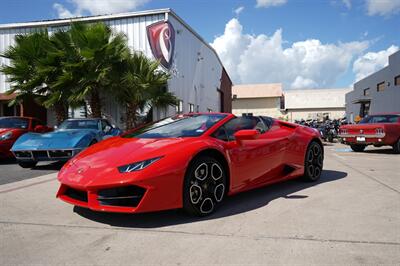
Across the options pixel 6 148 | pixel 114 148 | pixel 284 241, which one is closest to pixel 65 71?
pixel 6 148

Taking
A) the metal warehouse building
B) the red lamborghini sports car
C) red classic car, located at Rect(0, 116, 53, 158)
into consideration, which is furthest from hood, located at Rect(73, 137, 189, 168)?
the metal warehouse building

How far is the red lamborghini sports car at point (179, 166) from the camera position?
352cm

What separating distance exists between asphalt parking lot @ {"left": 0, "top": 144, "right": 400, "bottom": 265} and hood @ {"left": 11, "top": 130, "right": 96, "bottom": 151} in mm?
2536

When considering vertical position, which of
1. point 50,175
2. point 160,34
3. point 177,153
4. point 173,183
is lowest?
point 50,175

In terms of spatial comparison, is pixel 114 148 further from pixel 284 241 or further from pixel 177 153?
pixel 284 241

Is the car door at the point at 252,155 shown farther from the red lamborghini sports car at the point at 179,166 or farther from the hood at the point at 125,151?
the hood at the point at 125,151

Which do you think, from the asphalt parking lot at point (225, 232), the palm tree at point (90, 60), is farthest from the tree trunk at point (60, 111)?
the asphalt parking lot at point (225, 232)

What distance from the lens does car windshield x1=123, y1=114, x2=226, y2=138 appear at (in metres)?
4.37

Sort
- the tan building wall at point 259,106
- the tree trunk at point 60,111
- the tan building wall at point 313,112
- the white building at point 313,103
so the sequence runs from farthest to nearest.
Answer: the tan building wall at point 259,106, the white building at point 313,103, the tan building wall at point 313,112, the tree trunk at point 60,111

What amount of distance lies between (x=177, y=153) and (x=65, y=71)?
10.9 meters

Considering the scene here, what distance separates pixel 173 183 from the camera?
361 cm

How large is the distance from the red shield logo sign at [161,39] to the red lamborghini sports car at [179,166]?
12.1 meters

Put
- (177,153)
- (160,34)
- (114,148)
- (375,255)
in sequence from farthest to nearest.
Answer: (160,34) < (114,148) < (177,153) < (375,255)

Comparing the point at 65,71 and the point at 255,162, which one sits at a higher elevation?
the point at 65,71
